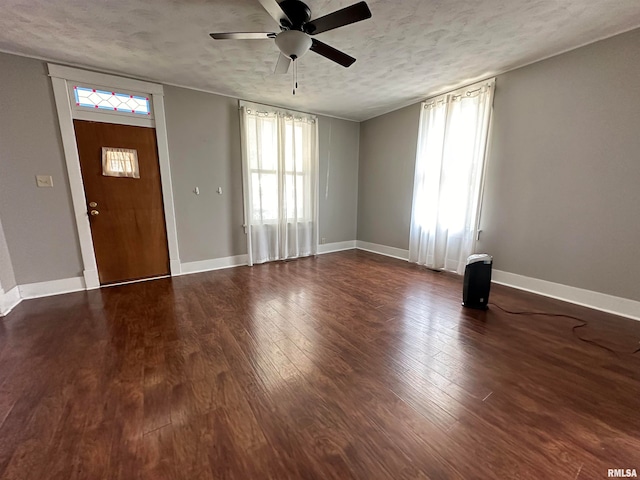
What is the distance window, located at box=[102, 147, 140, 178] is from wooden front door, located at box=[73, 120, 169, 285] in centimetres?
4

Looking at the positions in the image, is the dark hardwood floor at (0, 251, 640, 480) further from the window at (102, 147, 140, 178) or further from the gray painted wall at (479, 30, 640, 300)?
the window at (102, 147, 140, 178)

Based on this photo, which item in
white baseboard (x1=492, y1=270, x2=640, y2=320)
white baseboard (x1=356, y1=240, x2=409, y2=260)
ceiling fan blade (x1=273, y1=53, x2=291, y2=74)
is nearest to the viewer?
ceiling fan blade (x1=273, y1=53, x2=291, y2=74)

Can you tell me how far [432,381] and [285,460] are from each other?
42.1 inches

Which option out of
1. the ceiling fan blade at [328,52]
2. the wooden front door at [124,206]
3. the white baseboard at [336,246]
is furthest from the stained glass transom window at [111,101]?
the white baseboard at [336,246]

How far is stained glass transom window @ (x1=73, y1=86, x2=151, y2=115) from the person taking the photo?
307 cm

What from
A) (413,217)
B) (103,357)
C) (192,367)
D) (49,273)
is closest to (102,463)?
(192,367)

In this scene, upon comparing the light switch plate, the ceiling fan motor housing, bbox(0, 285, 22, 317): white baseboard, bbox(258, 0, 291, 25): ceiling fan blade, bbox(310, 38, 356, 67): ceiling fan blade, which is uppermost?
the ceiling fan motor housing

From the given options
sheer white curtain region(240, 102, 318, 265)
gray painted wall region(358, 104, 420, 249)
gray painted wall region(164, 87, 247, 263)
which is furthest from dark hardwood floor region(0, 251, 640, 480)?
gray painted wall region(358, 104, 420, 249)

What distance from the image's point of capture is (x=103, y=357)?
6.40ft

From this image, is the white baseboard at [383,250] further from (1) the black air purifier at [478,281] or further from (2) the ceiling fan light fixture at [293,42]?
(2) the ceiling fan light fixture at [293,42]

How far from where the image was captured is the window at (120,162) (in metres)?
3.26

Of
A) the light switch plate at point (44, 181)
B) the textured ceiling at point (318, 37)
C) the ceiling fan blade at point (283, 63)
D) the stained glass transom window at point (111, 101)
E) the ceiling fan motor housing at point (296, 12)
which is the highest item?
the textured ceiling at point (318, 37)

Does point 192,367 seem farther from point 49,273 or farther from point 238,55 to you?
point 238,55

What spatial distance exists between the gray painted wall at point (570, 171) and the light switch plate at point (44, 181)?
565 centimetres
